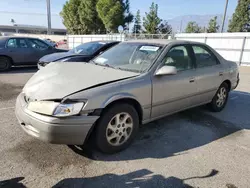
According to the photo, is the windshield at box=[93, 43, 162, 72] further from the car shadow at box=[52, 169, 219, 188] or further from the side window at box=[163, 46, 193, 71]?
the car shadow at box=[52, 169, 219, 188]

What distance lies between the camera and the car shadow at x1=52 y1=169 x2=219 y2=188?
2.33 m

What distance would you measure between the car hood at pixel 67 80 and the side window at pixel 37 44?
22.5 ft

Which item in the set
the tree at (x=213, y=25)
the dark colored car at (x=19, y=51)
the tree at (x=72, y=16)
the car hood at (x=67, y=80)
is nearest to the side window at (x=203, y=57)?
the car hood at (x=67, y=80)

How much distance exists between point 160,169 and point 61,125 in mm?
1333

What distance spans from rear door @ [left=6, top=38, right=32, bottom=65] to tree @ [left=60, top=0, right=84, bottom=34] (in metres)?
25.0

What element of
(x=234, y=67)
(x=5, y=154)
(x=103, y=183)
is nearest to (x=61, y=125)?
(x=103, y=183)

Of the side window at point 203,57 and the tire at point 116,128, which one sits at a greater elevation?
the side window at point 203,57

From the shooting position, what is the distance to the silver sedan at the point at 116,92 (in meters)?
2.48

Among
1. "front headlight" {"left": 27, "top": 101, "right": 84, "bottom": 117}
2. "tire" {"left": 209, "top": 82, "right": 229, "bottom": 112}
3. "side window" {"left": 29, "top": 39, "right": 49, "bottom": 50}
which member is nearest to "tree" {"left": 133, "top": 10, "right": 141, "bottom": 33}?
"side window" {"left": 29, "top": 39, "right": 49, "bottom": 50}

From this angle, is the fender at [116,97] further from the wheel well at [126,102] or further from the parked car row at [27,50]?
the parked car row at [27,50]

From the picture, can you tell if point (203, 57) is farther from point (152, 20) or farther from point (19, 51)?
point (152, 20)

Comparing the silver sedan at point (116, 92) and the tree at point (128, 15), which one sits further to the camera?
the tree at point (128, 15)

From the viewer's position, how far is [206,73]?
408 cm

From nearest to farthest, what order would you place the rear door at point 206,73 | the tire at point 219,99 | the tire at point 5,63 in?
the rear door at point 206,73 → the tire at point 219,99 → the tire at point 5,63
